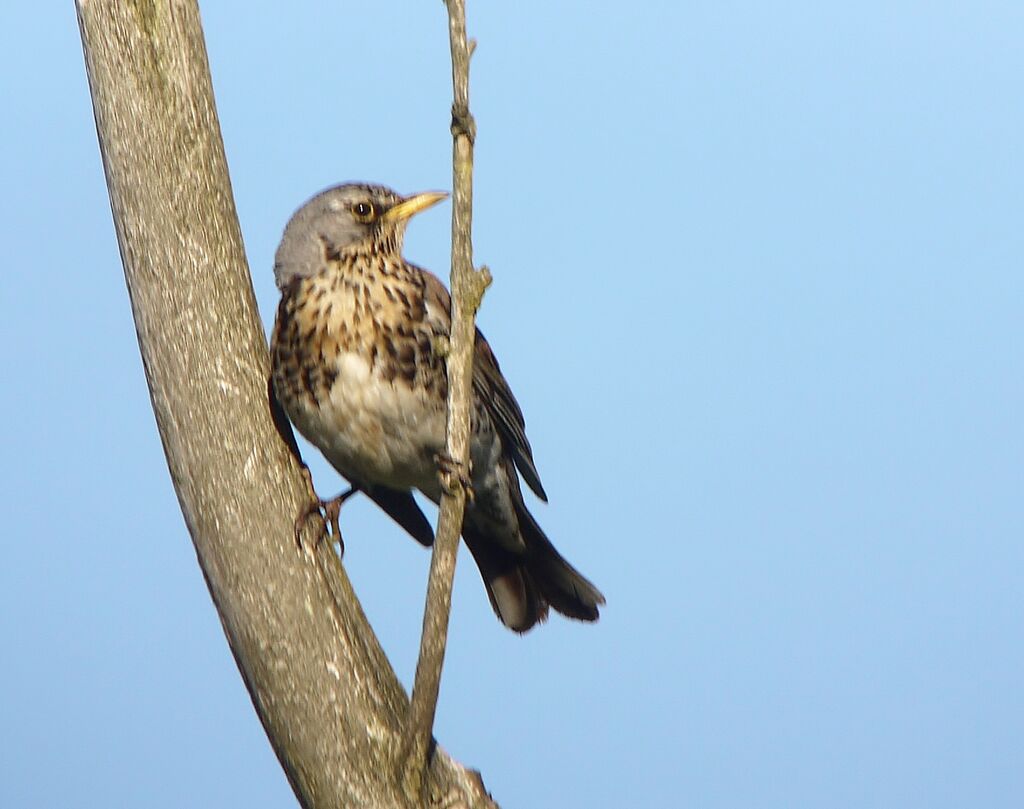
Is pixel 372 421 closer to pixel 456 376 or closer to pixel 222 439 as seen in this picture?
pixel 222 439

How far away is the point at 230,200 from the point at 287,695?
5.39 feet

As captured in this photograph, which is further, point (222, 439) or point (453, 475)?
point (222, 439)

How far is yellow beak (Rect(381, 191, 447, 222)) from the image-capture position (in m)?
5.99

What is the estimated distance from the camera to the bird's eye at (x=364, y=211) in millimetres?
5941

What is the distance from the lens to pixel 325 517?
5160 mm

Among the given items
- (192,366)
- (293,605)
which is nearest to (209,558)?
(293,605)

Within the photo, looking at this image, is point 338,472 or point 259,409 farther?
point 338,472

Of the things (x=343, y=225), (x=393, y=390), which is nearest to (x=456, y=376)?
(x=393, y=390)

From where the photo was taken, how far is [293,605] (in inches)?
190

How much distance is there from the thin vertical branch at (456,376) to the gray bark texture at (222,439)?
0.34 metres

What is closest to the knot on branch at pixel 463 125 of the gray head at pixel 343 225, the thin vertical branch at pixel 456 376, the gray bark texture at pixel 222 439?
the thin vertical branch at pixel 456 376

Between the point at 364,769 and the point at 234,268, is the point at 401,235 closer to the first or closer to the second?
the point at 234,268

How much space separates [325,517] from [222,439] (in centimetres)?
46

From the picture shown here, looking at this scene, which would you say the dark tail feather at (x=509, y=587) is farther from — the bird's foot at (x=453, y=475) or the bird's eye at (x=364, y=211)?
the bird's foot at (x=453, y=475)
